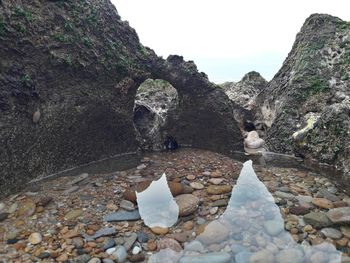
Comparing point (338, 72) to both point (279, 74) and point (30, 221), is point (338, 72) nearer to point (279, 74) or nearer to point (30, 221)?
point (279, 74)

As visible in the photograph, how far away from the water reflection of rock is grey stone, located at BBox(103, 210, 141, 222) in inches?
46.1

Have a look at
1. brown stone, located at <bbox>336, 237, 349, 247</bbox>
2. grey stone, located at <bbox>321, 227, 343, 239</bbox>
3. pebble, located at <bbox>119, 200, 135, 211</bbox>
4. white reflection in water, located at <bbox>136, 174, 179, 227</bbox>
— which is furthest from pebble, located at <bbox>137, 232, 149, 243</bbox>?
brown stone, located at <bbox>336, 237, 349, 247</bbox>

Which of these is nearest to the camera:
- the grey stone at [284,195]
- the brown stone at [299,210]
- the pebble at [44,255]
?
the pebble at [44,255]

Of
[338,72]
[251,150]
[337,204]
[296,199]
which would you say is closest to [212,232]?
[296,199]

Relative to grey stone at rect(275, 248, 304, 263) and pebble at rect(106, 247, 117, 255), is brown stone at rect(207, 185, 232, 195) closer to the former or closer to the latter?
grey stone at rect(275, 248, 304, 263)

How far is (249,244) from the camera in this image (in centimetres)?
512

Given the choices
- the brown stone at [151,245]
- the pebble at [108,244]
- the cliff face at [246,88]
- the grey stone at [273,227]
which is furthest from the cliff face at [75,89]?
the grey stone at [273,227]

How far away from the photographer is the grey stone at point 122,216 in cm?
595

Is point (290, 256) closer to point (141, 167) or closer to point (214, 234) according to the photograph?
point (214, 234)

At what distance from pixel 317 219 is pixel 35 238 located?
4.56m

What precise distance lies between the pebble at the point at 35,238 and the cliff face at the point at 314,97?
22.0ft

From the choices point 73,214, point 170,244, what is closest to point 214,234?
point 170,244

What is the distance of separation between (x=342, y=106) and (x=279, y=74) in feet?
12.5

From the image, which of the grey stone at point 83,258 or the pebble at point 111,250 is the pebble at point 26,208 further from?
the pebble at point 111,250
